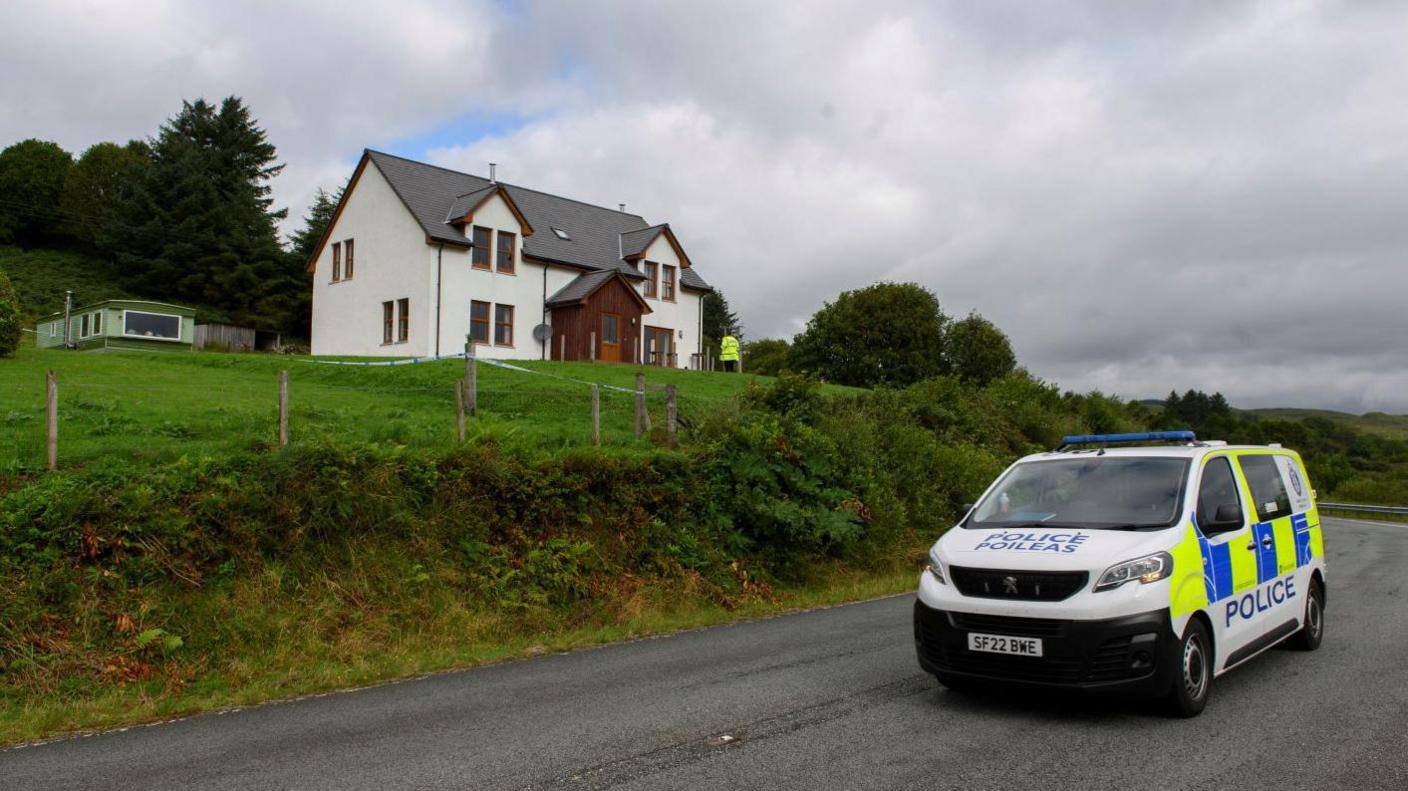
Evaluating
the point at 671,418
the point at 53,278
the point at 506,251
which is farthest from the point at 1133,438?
the point at 53,278

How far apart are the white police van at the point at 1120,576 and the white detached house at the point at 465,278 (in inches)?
1173

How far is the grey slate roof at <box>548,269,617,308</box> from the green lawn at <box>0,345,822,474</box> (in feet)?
29.6

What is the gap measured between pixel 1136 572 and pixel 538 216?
38094mm

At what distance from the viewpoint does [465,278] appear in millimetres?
35906

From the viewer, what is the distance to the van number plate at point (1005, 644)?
621 cm

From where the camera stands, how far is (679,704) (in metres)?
6.79

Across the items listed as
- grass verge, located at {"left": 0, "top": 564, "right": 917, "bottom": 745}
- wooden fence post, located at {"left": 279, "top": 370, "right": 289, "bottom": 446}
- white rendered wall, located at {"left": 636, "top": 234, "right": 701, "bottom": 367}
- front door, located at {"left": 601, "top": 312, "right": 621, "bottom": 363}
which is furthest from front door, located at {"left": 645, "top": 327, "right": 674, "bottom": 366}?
wooden fence post, located at {"left": 279, "top": 370, "right": 289, "bottom": 446}

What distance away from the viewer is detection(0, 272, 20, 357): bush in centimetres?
2072

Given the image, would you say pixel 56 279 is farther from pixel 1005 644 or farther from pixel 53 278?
pixel 1005 644

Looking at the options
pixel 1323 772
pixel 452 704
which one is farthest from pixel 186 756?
pixel 1323 772

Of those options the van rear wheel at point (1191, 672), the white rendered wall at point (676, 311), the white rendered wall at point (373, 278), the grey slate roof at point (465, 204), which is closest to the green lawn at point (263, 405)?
the van rear wheel at point (1191, 672)

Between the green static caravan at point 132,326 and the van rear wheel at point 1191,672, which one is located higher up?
the green static caravan at point 132,326

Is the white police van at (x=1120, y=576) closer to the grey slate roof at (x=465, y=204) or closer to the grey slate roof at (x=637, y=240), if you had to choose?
the grey slate roof at (x=465, y=204)

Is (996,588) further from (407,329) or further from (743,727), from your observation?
(407,329)
